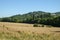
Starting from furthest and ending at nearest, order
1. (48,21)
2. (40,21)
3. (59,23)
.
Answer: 1. (40,21)
2. (48,21)
3. (59,23)

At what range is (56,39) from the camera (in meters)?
19.5

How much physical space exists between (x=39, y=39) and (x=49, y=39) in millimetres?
1161

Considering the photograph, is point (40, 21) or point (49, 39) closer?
point (49, 39)

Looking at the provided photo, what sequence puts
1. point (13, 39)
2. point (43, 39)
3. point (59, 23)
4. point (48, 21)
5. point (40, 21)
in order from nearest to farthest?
point (13, 39) < point (43, 39) < point (59, 23) < point (48, 21) < point (40, 21)

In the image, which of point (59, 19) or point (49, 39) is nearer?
point (49, 39)

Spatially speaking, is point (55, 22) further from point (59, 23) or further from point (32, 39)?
point (32, 39)

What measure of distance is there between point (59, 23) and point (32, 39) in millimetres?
68306

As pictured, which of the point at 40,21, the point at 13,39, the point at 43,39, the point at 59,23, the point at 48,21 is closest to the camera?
the point at 13,39

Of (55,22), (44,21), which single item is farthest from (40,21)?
(55,22)

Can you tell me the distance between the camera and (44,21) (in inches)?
4097

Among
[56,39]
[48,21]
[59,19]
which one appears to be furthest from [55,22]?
[56,39]

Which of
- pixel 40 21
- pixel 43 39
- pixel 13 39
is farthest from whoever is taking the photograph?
pixel 40 21

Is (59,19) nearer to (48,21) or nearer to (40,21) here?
(48,21)

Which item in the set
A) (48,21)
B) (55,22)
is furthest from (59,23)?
(48,21)
